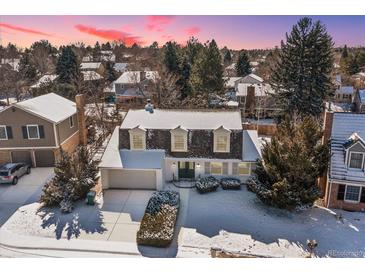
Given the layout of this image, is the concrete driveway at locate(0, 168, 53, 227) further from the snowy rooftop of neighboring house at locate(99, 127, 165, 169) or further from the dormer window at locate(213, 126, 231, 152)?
the dormer window at locate(213, 126, 231, 152)

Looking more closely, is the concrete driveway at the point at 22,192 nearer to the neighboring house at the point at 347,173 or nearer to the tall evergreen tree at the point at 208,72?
the neighboring house at the point at 347,173

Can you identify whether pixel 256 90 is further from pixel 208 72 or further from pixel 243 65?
pixel 243 65

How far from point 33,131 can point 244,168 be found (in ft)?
49.8

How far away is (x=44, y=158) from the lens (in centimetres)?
2312

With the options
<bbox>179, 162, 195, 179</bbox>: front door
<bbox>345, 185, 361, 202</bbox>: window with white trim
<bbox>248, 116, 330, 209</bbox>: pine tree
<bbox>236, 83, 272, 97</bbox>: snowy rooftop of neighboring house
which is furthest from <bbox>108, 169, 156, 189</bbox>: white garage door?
<bbox>236, 83, 272, 97</bbox>: snowy rooftop of neighboring house

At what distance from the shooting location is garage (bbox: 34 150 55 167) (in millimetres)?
22953

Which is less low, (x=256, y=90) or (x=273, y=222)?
(x=256, y=90)

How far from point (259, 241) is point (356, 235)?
4.74 metres

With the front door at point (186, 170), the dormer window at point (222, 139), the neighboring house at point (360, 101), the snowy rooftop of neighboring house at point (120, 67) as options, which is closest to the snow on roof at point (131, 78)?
the snowy rooftop of neighboring house at point (120, 67)

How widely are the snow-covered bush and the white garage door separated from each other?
289 centimetres

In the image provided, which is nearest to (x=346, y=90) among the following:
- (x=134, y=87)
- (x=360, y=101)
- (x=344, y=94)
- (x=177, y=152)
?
(x=344, y=94)

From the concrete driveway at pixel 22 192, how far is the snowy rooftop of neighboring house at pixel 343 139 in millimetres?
17716

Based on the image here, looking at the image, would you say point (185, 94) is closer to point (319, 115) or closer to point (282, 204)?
point (319, 115)
